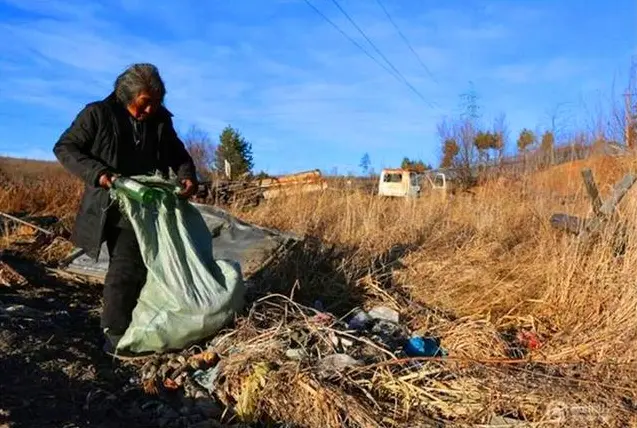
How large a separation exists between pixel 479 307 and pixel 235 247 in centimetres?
202

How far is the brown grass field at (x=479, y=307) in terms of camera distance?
2754 mm

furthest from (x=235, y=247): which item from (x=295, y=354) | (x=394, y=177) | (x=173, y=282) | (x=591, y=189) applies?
(x=394, y=177)

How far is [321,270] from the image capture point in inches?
199

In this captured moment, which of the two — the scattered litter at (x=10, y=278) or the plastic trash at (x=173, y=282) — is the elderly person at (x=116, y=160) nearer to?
the plastic trash at (x=173, y=282)

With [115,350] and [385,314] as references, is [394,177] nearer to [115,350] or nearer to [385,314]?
[385,314]

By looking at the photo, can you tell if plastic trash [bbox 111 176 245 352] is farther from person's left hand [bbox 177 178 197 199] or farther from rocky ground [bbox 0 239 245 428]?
rocky ground [bbox 0 239 245 428]

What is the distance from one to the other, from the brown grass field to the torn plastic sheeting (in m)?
0.28

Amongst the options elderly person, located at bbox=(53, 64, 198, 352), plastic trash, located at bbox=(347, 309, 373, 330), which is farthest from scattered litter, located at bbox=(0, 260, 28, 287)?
plastic trash, located at bbox=(347, 309, 373, 330)

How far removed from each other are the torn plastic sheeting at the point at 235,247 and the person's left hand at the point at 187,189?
4.66 ft

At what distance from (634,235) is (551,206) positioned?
2311 mm

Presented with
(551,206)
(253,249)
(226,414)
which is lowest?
(226,414)

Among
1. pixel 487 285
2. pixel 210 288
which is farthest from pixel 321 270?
pixel 210 288

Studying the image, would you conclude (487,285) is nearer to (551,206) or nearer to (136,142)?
(551,206)

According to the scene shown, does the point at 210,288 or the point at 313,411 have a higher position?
the point at 210,288
